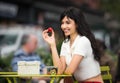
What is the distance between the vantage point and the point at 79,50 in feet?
21.3

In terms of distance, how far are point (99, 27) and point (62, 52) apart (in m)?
35.7

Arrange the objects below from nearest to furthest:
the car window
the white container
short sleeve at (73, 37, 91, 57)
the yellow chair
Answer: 1. the white container
2. short sleeve at (73, 37, 91, 57)
3. the yellow chair
4. the car window

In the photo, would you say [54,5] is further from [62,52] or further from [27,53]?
[62,52]

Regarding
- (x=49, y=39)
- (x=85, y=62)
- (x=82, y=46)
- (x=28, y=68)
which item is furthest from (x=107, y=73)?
(x=28, y=68)

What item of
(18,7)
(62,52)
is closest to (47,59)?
(62,52)

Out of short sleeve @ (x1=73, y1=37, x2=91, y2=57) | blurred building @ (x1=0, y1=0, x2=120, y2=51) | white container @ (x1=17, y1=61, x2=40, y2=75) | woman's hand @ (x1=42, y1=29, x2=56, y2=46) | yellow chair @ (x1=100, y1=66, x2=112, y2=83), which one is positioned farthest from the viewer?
blurred building @ (x1=0, y1=0, x2=120, y2=51)

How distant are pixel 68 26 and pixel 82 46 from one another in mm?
315

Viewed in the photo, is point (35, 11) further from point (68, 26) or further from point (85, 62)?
point (85, 62)

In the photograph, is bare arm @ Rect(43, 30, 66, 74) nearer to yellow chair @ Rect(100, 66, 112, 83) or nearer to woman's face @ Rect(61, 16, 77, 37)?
woman's face @ Rect(61, 16, 77, 37)

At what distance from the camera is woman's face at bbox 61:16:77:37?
6648 millimetres

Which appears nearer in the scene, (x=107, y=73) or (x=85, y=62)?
(x=85, y=62)

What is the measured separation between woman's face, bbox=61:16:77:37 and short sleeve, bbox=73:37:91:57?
170 millimetres

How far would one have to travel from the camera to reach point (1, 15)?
30.5 meters

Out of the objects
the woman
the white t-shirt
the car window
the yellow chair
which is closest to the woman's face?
the woman
